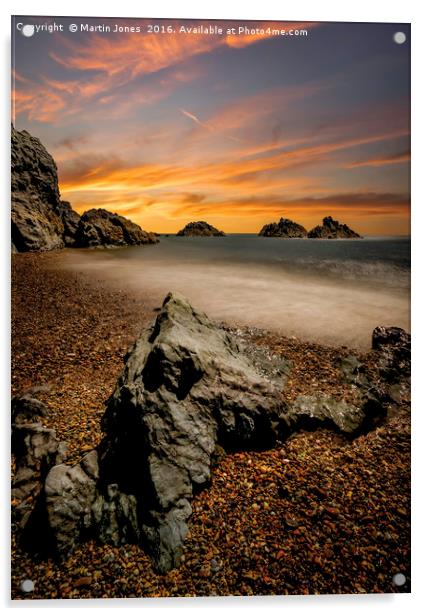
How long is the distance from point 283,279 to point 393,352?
2763mm

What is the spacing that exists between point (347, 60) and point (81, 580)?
Result: 575cm

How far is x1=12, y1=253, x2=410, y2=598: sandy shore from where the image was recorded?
2.72 meters

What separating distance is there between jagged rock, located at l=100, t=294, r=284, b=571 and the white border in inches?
55.4

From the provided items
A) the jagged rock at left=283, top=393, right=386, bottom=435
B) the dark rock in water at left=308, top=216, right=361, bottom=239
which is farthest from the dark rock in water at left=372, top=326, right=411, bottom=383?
the dark rock in water at left=308, top=216, right=361, bottom=239

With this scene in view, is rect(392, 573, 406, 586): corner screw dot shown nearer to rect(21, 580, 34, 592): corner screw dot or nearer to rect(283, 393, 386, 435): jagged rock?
rect(283, 393, 386, 435): jagged rock

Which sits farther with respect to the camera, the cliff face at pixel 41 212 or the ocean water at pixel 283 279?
the ocean water at pixel 283 279

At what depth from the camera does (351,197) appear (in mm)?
4203

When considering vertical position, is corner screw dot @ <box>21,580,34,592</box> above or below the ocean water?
below

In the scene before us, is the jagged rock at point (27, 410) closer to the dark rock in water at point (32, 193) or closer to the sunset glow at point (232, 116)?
the dark rock in water at point (32, 193)

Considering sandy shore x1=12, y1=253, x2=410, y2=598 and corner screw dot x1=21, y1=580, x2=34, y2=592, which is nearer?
sandy shore x1=12, y1=253, x2=410, y2=598

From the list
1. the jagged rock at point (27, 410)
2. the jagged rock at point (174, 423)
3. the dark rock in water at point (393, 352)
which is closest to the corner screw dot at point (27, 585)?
the jagged rock at point (174, 423)

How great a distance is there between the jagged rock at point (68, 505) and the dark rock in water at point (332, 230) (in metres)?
4.09

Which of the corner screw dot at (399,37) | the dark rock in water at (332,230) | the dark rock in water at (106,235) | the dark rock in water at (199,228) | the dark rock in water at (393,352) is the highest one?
the corner screw dot at (399,37)
